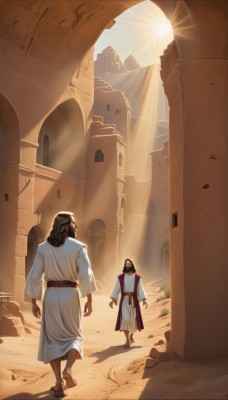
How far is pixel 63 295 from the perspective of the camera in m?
5.88

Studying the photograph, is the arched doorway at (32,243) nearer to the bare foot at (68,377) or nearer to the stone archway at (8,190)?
the stone archway at (8,190)

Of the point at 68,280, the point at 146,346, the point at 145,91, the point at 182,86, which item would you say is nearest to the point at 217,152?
the point at 182,86

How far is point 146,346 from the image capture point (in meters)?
9.75

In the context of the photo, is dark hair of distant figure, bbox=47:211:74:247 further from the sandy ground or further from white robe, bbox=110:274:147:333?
white robe, bbox=110:274:147:333

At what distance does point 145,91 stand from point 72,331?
78.7 metres

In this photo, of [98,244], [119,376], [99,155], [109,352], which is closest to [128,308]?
[109,352]

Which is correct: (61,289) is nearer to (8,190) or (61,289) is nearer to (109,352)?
(109,352)

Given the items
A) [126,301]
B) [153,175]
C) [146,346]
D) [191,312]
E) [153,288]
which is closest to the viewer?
[191,312]

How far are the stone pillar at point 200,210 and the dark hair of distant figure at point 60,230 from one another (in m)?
1.73

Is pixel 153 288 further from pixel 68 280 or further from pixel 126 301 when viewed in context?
pixel 68 280

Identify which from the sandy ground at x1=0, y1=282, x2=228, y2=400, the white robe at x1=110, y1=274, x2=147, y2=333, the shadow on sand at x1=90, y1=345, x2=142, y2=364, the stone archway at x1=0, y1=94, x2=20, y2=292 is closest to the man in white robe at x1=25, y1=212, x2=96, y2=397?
the sandy ground at x1=0, y1=282, x2=228, y2=400

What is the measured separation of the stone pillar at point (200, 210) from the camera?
6.59 metres

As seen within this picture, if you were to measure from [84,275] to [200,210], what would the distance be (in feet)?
6.47

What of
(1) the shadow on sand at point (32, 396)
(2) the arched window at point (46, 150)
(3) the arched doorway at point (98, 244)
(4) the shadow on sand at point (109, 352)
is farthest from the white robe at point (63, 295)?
(3) the arched doorway at point (98, 244)
